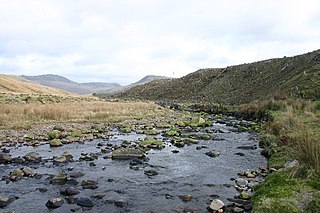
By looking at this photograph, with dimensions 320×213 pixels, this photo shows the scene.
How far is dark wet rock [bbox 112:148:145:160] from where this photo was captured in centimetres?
1614

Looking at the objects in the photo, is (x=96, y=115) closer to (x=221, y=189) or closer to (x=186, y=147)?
(x=186, y=147)

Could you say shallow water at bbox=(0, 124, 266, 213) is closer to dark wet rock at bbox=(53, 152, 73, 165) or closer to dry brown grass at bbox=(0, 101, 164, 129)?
dark wet rock at bbox=(53, 152, 73, 165)

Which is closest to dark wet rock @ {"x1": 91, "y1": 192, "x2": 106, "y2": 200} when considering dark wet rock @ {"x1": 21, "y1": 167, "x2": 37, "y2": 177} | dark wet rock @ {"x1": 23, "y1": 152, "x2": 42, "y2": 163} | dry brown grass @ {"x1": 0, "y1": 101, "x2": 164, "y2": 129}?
dark wet rock @ {"x1": 21, "y1": 167, "x2": 37, "y2": 177}

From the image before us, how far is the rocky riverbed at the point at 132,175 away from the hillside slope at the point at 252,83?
2345 cm

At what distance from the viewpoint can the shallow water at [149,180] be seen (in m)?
10.2

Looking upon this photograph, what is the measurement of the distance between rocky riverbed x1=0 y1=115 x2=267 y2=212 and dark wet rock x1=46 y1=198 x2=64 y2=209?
0.10ft

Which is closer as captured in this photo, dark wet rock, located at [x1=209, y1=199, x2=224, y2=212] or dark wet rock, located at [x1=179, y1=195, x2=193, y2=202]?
dark wet rock, located at [x1=209, y1=199, x2=224, y2=212]

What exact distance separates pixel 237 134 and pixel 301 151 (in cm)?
1382

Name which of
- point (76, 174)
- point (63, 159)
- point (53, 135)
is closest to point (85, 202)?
point (76, 174)

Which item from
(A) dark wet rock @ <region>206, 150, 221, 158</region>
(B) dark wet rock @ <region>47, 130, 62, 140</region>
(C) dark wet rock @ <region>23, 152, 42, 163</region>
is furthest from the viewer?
(B) dark wet rock @ <region>47, 130, 62, 140</region>

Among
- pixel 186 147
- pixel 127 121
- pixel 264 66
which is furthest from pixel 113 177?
pixel 264 66

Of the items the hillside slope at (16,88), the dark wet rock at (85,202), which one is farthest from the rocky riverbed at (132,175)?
the hillside slope at (16,88)

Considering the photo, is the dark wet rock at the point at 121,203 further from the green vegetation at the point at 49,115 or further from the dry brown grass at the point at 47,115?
the dry brown grass at the point at 47,115

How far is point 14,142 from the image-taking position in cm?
1945
